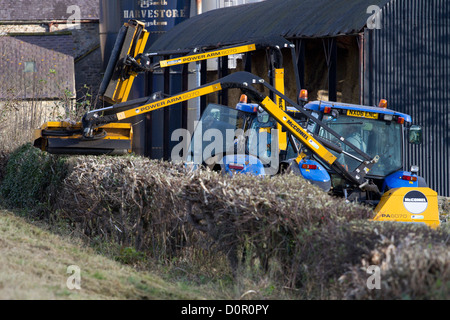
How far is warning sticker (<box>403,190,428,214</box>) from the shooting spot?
9.23 metres

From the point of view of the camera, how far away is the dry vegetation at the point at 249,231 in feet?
19.0

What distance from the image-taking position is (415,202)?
30.4ft

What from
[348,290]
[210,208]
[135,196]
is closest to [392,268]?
[348,290]

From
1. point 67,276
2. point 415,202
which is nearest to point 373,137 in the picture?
point 415,202

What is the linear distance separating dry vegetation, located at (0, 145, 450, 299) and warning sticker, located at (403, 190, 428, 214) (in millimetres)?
919

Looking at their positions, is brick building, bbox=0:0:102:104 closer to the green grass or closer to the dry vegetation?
the dry vegetation

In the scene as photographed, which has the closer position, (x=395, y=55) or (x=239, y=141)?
(x=239, y=141)

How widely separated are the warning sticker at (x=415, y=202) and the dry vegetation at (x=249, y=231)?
36.2 inches

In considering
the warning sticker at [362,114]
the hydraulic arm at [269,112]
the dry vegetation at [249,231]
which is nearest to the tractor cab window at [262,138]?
the hydraulic arm at [269,112]

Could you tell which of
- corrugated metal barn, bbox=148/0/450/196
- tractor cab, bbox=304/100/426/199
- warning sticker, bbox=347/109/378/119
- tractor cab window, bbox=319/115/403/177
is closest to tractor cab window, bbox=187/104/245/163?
tractor cab, bbox=304/100/426/199

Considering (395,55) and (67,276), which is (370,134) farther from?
(395,55)

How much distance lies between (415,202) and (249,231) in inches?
113

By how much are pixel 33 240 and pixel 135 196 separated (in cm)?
155
